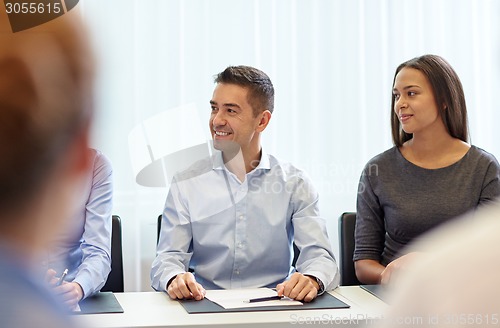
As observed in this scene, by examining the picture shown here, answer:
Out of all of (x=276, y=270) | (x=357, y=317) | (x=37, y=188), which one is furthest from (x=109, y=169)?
(x=37, y=188)

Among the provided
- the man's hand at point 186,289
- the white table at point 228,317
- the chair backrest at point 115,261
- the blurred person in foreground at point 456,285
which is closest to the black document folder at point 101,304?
the white table at point 228,317

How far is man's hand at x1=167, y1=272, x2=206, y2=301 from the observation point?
1853 millimetres

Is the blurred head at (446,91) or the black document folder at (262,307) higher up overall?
the blurred head at (446,91)

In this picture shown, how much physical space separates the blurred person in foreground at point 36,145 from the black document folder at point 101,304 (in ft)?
4.26

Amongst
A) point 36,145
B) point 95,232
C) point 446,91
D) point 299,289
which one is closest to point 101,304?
point 95,232

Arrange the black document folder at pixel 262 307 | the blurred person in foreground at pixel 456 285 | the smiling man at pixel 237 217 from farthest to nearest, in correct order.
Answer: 1. the smiling man at pixel 237 217
2. the black document folder at pixel 262 307
3. the blurred person in foreground at pixel 456 285

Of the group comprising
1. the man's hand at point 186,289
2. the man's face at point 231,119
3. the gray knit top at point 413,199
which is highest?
the man's face at point 231,119

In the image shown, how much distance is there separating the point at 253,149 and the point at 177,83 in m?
0.86

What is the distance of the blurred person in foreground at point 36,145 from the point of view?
372 mm

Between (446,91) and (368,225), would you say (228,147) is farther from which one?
(446,91)

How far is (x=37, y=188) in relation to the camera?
41 centimetres

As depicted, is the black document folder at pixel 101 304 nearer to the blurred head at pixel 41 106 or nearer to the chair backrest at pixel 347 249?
the chair backrest at pixel 347 249

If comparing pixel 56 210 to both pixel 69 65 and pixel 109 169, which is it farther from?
pixel 109 169

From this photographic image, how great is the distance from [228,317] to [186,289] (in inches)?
9.6
